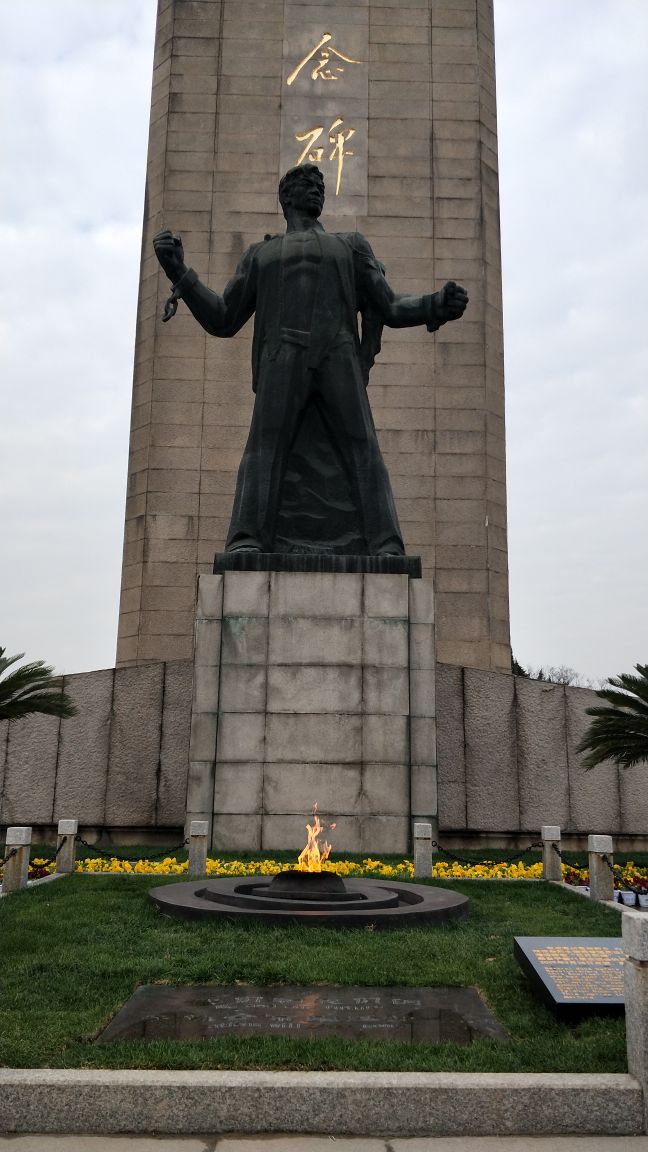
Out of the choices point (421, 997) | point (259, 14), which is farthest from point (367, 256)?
point (259, 14)

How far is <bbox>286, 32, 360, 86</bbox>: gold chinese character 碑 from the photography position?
22578 mm

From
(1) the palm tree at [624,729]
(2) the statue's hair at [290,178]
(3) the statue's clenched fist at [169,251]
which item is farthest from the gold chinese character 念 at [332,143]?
(1) the palm tree at [624,729]

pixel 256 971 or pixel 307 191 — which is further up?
pixel 307 191

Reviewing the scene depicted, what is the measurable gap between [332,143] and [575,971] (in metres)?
21.1

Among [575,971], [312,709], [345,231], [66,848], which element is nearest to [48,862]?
[66,848]

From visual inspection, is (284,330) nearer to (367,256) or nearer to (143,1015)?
(367,256)

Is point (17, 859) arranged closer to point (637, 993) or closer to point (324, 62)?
point (637, 993)

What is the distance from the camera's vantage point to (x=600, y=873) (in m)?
8.53

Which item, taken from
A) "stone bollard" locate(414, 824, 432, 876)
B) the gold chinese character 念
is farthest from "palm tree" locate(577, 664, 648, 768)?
the gold chinese character 念

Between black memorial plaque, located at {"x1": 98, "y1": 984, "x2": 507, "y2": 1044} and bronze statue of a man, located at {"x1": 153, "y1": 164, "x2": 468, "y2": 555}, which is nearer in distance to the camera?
black memorial plaque, located at {"x1": 98, "y1": 984, "x2": 507, "y2": 1044}

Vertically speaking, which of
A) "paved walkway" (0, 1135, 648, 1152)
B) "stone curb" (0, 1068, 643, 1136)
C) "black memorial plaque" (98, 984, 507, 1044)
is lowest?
"paved walkway" (0, 1135, 648, 1152)

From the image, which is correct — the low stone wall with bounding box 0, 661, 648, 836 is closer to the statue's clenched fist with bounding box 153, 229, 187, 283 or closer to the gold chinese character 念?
the statue's clenched fist with bounding box 153, 229, 187, 283

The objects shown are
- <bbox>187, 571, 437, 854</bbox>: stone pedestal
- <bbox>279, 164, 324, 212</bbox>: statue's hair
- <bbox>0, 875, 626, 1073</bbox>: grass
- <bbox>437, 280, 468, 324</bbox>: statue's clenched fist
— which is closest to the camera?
<bbox>0, 875, 626, 1073</bbox>: grass

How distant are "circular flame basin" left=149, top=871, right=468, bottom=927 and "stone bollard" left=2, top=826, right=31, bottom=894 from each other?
5.53 feet
